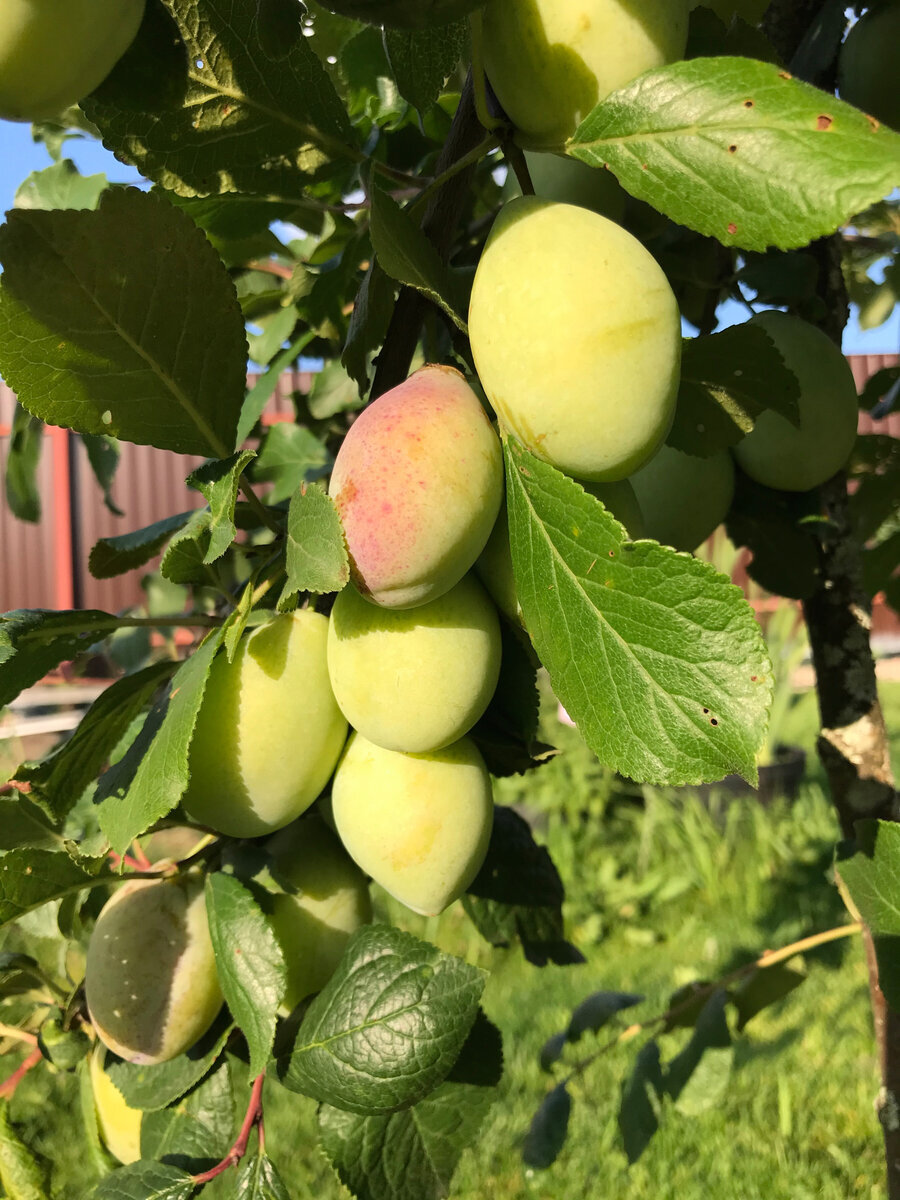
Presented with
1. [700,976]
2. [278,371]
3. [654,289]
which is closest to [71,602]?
[700,976]

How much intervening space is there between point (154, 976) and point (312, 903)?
103 mm

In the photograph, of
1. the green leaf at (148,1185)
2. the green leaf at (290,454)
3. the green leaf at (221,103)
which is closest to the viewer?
the green leaf at (221,103)

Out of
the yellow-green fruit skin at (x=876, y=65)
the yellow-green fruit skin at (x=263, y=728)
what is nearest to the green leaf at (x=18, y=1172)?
the yellow-green fruit skin at (x=263, y=728)

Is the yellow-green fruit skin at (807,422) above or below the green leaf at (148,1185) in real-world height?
above

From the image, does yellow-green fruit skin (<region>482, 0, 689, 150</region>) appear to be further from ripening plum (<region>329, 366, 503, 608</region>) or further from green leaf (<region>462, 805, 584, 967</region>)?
green leaf (<region>462, 805, 584, 967</region>)

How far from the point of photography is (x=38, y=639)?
0.55 meters

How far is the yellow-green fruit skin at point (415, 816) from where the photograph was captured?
1.71 feet

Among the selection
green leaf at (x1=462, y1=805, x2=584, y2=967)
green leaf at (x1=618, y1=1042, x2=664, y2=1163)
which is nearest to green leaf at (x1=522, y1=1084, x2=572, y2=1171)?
green leaf at (x1=618, y1=1042, x2=664, y2=1163)

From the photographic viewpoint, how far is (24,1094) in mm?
1976

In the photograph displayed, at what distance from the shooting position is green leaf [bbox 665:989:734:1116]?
99 centimetres

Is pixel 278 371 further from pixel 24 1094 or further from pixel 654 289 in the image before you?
pixel 24 1094

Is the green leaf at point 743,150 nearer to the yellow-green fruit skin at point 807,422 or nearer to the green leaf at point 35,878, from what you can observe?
the yellow-green fruit skin at point 807,422

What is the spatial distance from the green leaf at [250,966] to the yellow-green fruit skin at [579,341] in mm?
303

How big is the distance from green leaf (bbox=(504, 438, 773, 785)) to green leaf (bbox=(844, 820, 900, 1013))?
1.07ft
